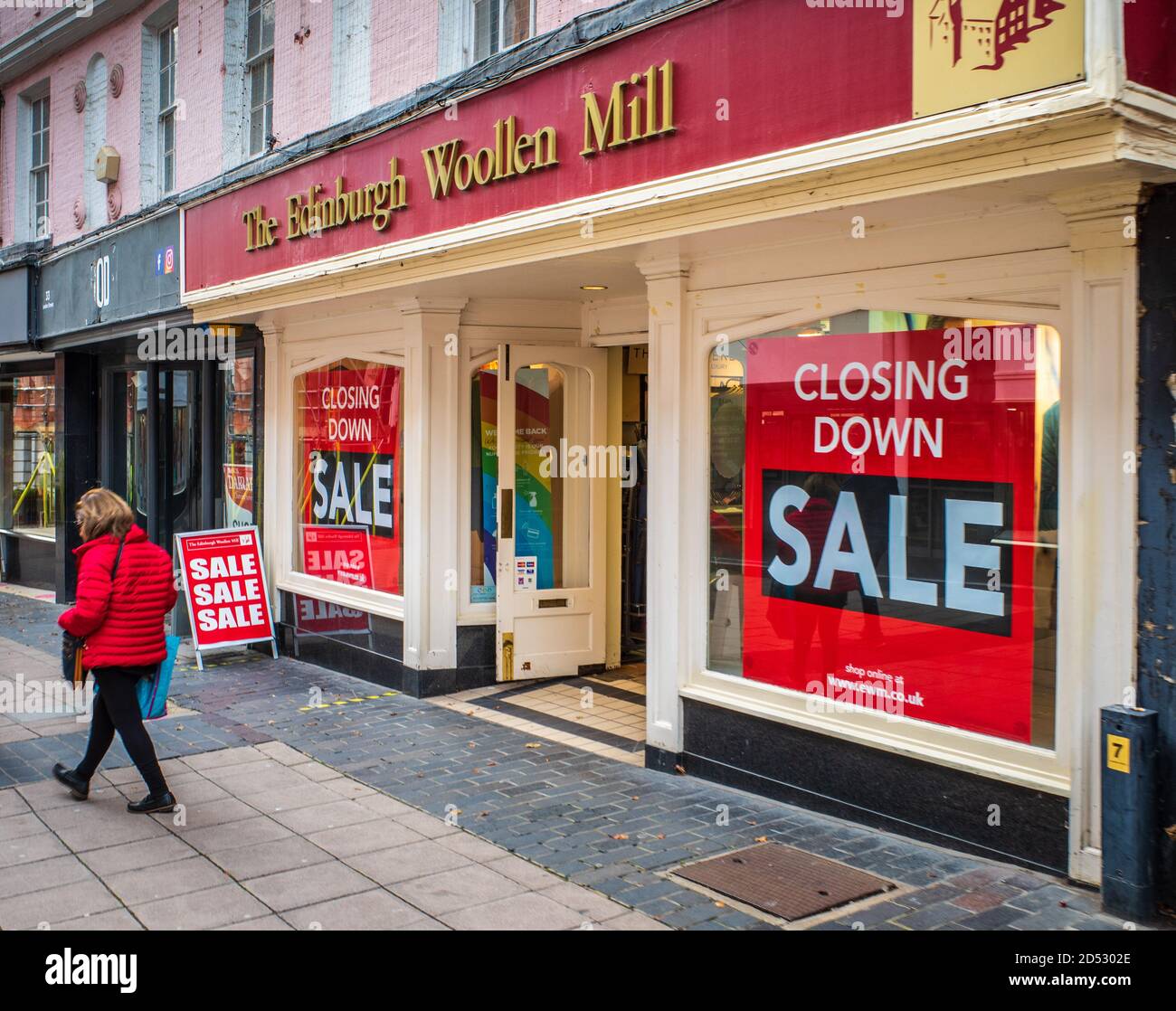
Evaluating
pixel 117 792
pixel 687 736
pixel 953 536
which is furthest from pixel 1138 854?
pixel 117 792

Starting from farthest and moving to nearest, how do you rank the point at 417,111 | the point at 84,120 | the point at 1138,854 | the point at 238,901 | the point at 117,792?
the point at 84,120
the point at 417,111
the point at 117,792
the point at 238,901
the point at 1138,854

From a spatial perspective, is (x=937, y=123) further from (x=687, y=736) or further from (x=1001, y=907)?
(x=687, y=736)

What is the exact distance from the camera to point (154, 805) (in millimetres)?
6188

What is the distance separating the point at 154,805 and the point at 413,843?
1.54 metres

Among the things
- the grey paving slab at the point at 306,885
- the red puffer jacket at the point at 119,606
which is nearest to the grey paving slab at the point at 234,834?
the grey paving slab at the point at 306,885

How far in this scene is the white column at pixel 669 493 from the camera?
275 inches

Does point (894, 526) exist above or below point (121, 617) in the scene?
above

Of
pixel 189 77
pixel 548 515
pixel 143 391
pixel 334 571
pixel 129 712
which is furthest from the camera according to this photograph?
pixel 143 391

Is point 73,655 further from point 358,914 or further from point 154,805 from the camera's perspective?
point 358,914

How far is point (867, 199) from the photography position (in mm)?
5109

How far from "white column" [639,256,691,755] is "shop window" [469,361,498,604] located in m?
2.51

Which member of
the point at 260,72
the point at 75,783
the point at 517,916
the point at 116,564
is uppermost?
the point at 260,72

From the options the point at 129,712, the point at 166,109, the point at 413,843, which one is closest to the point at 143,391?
the point at 166,109

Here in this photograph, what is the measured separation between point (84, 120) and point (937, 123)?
13.3 metres
